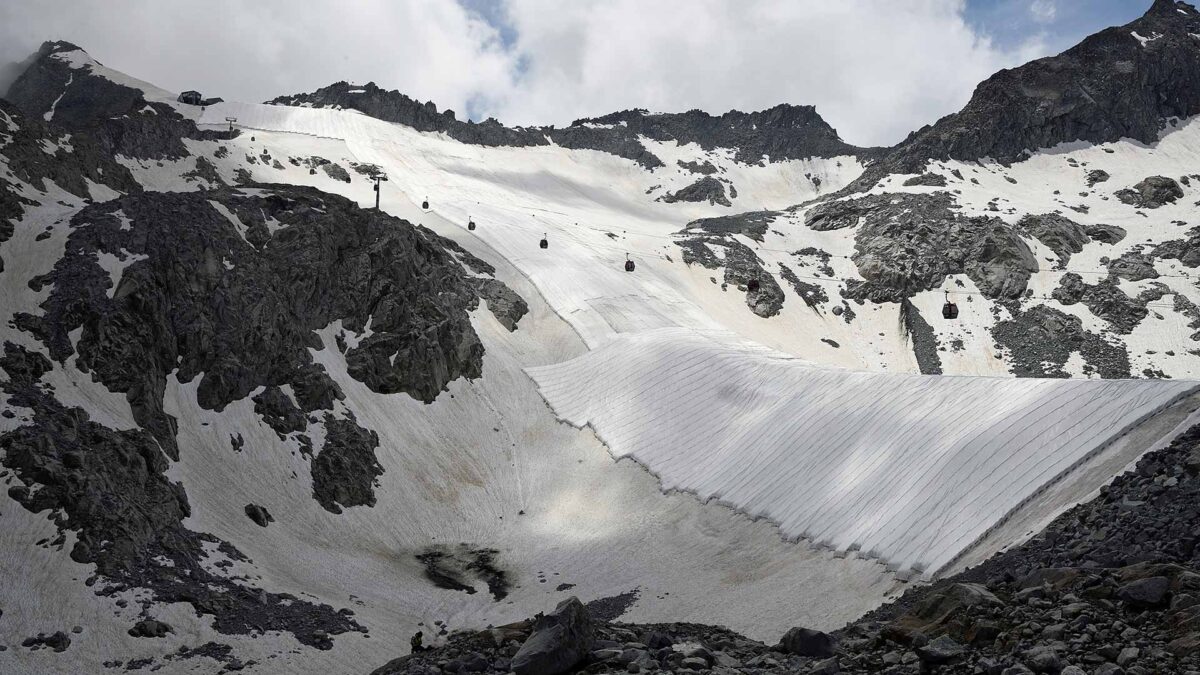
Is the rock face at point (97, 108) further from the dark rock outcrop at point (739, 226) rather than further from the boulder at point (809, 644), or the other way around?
the boulder at point (809, 644)

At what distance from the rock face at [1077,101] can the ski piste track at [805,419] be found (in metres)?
67.7

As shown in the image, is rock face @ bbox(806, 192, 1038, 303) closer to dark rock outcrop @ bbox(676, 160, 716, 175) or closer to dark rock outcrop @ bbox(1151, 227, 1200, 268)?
dark rock outcrop @ bbox(1151, 227, 1200, 268)

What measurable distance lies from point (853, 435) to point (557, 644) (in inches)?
1203

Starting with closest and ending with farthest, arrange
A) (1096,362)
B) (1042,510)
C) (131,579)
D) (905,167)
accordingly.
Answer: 1. (1042,510)
2. (131,579)
3. (1096,362)
4. (905,167)

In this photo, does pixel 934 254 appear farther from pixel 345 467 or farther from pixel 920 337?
pixel 345 467

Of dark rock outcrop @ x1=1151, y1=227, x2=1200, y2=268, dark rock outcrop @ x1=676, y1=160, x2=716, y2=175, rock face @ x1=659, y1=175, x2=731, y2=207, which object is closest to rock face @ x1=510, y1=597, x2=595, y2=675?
dark rock outcrop @ x1=1151, y1=227, x2=1200, y2=268

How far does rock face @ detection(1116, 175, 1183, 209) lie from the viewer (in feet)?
378

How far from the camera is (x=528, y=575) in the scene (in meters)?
43.9

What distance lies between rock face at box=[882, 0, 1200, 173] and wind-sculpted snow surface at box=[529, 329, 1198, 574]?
300ft

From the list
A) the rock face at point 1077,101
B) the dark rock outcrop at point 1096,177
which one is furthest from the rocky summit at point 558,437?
the rock face at point 1077,101

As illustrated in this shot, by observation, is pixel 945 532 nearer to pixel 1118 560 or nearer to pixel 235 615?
pixel 1118 560

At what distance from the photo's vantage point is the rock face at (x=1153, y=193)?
378 ft

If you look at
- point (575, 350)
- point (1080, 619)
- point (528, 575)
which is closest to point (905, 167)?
point (575, 350)

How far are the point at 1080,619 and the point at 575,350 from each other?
5666cm
